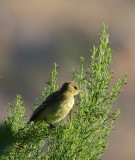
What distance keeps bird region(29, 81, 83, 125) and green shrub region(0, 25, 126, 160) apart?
7.19ft

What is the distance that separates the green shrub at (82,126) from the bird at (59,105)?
86.3 inches

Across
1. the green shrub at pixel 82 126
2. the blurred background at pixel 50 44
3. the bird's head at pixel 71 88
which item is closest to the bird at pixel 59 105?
the bird's head at pixel 71 88

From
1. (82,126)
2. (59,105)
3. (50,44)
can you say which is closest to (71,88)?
(59,105)

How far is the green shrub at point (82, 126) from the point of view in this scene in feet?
16.4

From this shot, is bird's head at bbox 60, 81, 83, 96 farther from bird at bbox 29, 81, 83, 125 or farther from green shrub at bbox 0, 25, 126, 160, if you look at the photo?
green shrub at bbox 0, 25, 126, 160

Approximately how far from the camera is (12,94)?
121 ft

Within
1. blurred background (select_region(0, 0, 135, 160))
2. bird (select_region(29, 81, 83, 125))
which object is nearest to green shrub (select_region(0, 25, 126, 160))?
bird (select_region(29, 81, 83, 125))

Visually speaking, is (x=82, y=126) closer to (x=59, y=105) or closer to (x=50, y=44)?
Answer: (x=59, y=105)

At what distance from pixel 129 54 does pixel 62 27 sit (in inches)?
227

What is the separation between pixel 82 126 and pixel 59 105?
3.39 m

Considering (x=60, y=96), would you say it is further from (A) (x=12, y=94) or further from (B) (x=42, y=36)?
(B) (x=42, y=36)

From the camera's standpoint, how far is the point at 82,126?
5230 mm

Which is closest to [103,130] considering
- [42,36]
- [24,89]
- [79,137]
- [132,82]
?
[79,137]

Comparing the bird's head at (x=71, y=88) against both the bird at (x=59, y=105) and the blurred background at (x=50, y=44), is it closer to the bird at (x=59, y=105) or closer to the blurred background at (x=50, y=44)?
the bird at (x=59, y=105)
